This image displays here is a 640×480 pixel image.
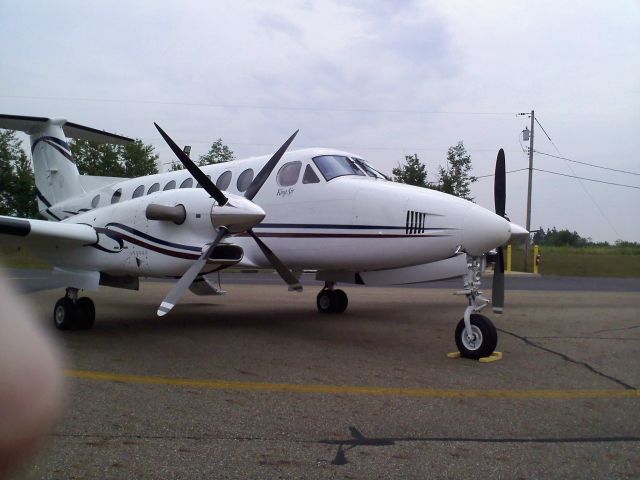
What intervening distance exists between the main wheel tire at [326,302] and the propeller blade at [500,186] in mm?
4730

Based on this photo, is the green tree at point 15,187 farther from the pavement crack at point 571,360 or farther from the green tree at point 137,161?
the pavement crack at point 571,360

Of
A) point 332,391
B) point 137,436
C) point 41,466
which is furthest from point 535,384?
point 41,466

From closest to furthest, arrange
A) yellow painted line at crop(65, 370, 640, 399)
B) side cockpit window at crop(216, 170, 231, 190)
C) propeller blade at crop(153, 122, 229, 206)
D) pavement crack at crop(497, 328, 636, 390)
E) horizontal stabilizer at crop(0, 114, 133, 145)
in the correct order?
1. yellow painted line at crop(65, 370, 640, 399)
2. pavement crack at crop(497, 328, 636, 390)
3. propeller blade at crop(153, 122, 229, 206)
4. side cockpit window at crop(216, 170, 231, 190)
5. horizontal stabilizer at crop(0, 114, 133, 145)

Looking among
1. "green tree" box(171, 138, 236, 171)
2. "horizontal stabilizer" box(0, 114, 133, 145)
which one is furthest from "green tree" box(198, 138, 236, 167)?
"horizontal stabilizer" box(0, 114, 133, 145)

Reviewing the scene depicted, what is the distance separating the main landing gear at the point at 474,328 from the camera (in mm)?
7016

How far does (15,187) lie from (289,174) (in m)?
28.8

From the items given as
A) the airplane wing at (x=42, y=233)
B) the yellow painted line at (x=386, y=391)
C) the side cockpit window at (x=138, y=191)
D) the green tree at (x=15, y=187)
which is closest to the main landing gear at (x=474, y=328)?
the yellow painted line at (x=386, y=391)

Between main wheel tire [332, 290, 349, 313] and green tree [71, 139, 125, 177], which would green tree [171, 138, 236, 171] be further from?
main wheel tire [332, 290, 349, 313]

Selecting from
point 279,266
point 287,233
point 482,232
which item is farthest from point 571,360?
point 287,233

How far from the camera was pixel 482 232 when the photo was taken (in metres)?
7.38

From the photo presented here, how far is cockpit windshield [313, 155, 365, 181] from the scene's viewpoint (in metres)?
9.12

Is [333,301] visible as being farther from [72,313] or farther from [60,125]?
[60,125]

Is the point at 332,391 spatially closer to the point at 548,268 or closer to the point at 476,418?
the point at 476,418

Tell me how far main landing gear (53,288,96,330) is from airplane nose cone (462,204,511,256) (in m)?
6.43
